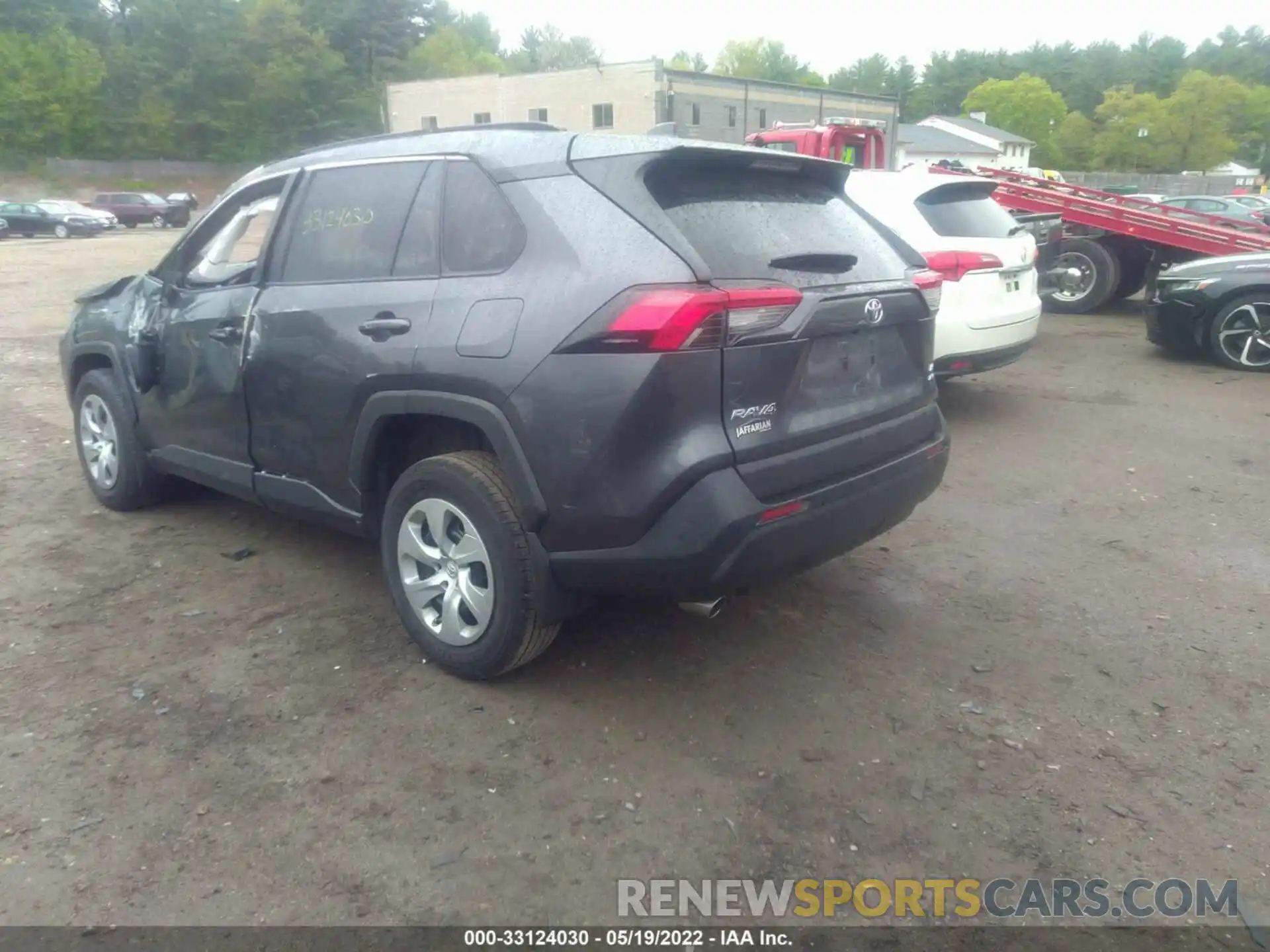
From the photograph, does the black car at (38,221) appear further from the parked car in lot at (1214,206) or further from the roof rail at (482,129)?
the roof rail at (482,129)

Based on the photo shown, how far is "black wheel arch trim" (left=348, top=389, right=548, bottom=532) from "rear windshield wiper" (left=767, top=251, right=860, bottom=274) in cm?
100

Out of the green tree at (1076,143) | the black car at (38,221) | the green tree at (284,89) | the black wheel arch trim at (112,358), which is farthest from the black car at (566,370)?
the green tree at (1076,143)

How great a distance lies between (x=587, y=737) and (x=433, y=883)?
Result: 0.77 m

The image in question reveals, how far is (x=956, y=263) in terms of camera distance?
667 cm

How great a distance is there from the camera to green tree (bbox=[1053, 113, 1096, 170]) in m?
82.1

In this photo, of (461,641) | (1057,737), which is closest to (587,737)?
(461,641)

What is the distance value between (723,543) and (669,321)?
68 centimetres

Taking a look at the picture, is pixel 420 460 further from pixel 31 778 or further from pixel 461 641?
pixel 31 778

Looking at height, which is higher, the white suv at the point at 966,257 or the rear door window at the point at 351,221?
the rear door window at the point at 351,221

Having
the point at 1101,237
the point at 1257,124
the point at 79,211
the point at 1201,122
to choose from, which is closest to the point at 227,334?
the point at 1101,237

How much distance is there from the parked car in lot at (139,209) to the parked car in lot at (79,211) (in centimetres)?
259

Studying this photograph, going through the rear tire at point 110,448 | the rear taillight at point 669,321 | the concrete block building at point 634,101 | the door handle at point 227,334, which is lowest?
the rear tire at point 110,448

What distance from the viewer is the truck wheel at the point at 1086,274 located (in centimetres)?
1264

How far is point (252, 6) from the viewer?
6366 centimetres
